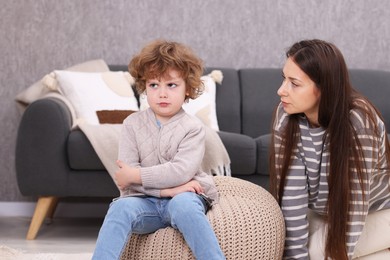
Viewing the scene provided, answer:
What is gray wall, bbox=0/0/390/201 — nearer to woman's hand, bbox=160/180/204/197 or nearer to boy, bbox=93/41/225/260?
boy, bbox=93/41/225/260

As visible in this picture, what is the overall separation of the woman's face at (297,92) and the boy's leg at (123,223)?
486 millimetres

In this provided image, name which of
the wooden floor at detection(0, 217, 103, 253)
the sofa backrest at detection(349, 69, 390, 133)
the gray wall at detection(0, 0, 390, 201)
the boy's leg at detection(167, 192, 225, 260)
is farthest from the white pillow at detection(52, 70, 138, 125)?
the boy's leg at detection(167, 192, 225, 260)

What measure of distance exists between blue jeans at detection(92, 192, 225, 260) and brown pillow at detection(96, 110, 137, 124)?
5.15 ft

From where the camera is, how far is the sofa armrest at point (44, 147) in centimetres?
341

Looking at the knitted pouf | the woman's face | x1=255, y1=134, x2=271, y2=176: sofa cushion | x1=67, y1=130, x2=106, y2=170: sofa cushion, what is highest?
the woman's face

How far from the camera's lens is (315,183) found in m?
2.27

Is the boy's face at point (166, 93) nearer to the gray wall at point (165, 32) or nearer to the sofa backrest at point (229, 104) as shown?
the sofa backrest at point (229, 104)

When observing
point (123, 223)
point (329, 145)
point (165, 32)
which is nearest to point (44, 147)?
point (165, 32)

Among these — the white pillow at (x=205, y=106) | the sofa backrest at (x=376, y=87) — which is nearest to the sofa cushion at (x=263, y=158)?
the white pillow at (x=205, y=106)

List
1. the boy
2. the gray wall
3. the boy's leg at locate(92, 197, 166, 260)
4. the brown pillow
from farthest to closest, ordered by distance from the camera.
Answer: the gray wall < the brown pillow < the boy < the boy's leg at locate(92, 197, 166, 260)

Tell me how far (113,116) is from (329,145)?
1666 mm

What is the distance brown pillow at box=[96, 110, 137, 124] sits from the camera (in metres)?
3.63

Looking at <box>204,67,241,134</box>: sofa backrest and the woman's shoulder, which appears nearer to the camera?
the woman's shoulder

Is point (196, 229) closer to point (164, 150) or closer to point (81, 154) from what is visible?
point (164, 150)
